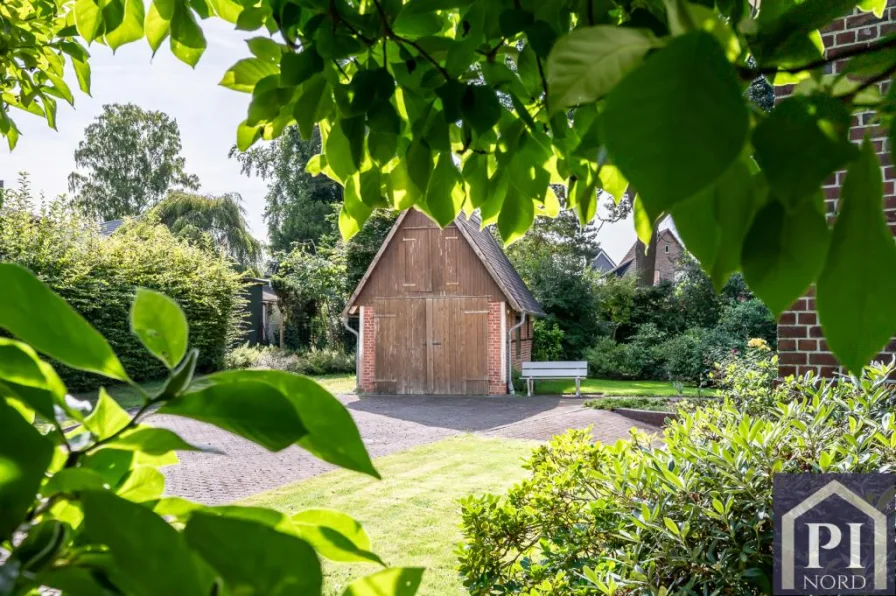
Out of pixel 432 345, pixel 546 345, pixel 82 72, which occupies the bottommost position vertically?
pixel 546 345

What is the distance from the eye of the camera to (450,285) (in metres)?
16.3

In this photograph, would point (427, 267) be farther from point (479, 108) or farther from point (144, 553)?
point (144, 553)

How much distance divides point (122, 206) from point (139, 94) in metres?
5.82

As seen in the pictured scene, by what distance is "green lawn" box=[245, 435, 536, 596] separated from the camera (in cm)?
481

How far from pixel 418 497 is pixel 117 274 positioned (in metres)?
11.9

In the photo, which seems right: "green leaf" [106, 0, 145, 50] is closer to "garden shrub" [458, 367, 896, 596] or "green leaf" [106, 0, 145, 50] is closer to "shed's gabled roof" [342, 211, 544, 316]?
"garden shrub" [458, 367, 896, 596]

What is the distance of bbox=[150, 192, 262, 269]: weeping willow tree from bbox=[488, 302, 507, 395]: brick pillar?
64.4 feet

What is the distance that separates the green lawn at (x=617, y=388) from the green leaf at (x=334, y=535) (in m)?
14.5

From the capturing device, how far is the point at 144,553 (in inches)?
10.2

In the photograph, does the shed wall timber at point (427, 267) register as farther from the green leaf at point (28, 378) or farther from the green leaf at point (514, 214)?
the green leaf at point (28, 378)

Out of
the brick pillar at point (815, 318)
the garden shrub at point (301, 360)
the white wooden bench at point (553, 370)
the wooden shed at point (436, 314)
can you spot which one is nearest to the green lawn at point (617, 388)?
the white wooden bench at point (553, 370)

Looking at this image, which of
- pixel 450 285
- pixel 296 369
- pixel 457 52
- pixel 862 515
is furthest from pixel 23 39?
pixel 296 369
